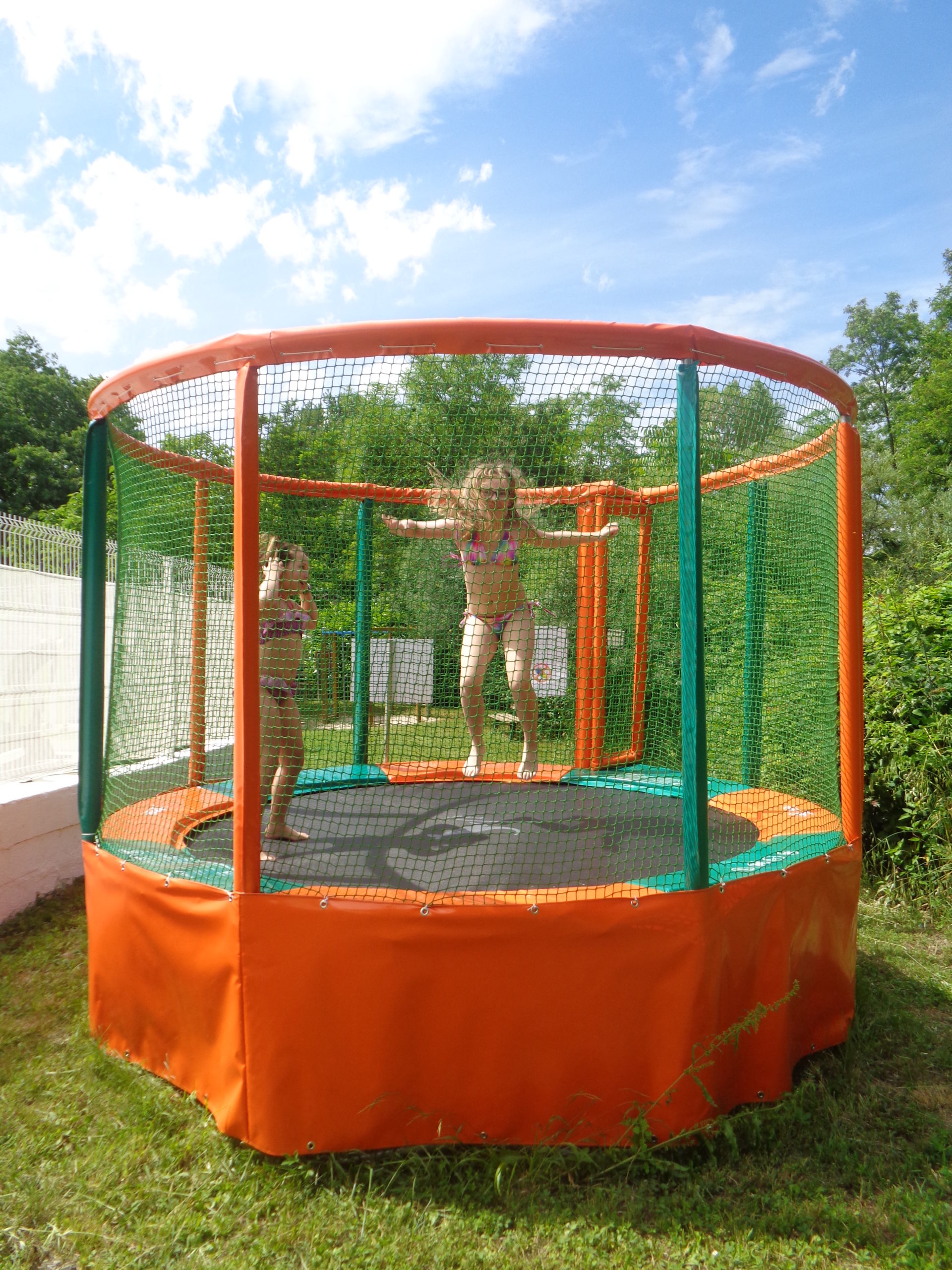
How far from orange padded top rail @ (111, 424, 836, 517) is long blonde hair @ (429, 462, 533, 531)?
0.09 metres

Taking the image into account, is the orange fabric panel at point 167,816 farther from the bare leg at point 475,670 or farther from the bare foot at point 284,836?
the bare leg at point 475,670

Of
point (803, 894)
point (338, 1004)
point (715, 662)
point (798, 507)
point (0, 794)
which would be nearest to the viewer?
point (338, 1004)

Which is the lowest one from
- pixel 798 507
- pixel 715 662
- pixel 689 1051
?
pixel 689 1051

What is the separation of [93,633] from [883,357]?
34.8 meters

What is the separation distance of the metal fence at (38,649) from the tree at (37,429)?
2606 cm

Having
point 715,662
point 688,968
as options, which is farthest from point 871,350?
point 688,968

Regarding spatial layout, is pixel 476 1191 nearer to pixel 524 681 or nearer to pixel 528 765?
pixel 524 681

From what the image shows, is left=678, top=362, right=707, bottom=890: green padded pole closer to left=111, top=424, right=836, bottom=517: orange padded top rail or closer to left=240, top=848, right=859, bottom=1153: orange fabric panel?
left=240, top=848, right=859, bottom=1153: orange fabric panel

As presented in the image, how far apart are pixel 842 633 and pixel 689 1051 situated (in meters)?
Answer: 1.21

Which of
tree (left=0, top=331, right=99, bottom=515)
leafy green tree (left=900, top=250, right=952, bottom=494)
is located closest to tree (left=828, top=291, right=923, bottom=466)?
leafy green tree (left=900, top=250, right=952, bottom=494)

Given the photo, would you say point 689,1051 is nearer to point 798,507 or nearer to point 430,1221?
point 430,1221

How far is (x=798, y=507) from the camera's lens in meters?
2.59

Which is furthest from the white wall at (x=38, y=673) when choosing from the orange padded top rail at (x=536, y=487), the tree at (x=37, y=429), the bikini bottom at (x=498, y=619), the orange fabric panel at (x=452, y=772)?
the tree at (x=37, y=429)

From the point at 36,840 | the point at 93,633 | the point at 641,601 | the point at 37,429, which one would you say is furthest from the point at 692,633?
the point at 37,429
